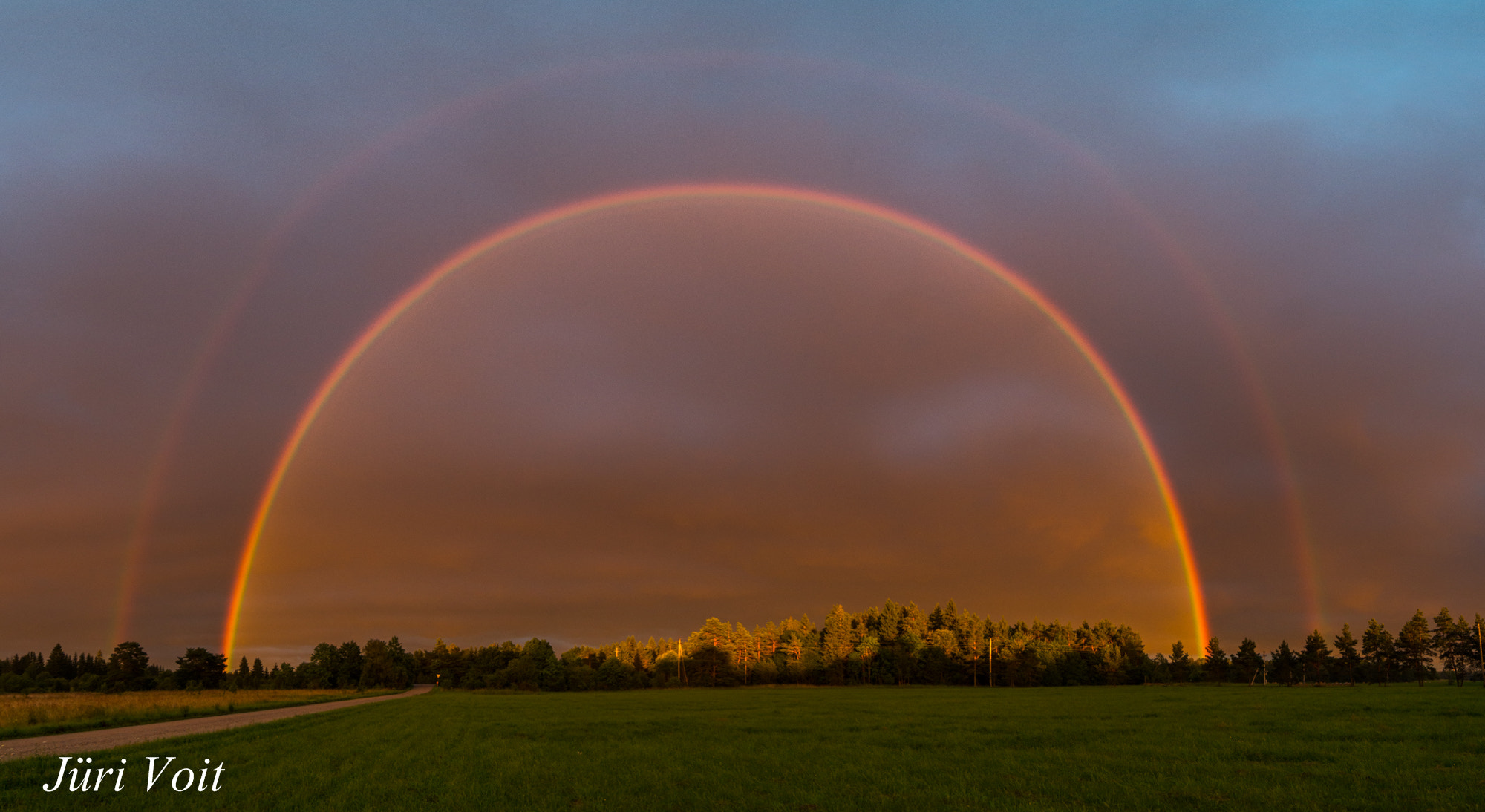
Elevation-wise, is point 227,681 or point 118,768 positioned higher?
point 118,768

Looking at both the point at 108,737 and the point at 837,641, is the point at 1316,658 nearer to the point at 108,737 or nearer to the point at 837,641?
the point at 837,641

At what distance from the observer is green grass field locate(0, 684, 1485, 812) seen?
17844 millimetres

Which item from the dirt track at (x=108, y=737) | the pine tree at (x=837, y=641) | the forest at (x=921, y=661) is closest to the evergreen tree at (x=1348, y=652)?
the forest at (x=921, y=661)

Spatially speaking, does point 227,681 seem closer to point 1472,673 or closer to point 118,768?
→ point 118,768

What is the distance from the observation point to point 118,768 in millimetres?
22891

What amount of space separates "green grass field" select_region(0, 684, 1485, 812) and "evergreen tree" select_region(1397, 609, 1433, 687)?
142557mm

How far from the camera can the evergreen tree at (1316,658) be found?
17438 cm

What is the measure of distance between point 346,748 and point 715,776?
1602 cm

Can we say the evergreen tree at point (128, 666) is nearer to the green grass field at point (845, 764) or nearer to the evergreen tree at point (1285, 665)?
the green grass field at point (845, 764)

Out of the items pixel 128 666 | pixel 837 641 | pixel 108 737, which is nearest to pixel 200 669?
pixel 128 666

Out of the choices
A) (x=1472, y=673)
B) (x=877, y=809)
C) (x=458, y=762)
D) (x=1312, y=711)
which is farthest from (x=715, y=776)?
(x=1472, y=673)

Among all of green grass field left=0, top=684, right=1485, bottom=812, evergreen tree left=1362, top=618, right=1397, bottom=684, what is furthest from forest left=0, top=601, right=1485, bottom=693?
green grass field left=0, top=684, right=1485, bottom=812

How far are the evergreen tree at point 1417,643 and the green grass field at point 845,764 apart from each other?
143 meters

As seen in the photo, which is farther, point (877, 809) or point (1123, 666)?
point (1123, 666)
